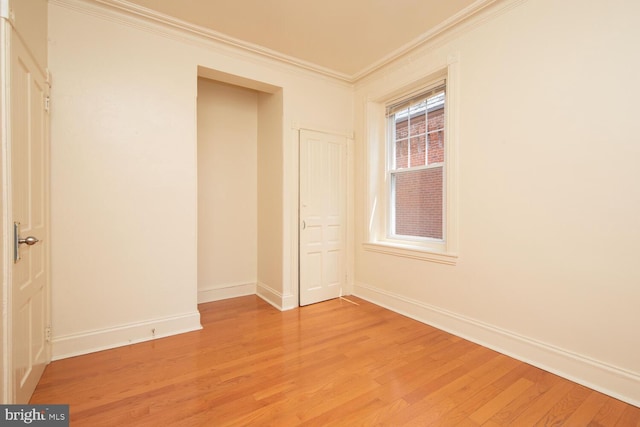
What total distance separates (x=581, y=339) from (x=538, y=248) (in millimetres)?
664

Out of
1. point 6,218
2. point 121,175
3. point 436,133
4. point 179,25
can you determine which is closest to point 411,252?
point 436,133

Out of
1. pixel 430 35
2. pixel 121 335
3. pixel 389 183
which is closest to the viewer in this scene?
pixel 121 335

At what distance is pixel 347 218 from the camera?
13.2 feet

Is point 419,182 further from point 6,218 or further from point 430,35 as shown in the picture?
point 6,218

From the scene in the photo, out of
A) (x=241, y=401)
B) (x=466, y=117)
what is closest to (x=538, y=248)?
(x=466, y=117)

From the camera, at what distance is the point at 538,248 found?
2.27m

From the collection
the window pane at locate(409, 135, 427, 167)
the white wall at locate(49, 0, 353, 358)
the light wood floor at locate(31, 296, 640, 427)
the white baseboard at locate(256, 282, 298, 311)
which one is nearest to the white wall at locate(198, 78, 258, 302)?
the white baseboard at locate(256, 282, 298, 311)

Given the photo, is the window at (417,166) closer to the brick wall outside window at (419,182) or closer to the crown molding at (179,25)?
the brick wall outside window at (419,182)

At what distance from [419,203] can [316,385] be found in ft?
7.39

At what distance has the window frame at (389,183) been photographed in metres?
2.84

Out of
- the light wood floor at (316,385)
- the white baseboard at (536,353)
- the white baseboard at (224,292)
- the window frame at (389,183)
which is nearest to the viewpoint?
the light wood floor at (316,385)

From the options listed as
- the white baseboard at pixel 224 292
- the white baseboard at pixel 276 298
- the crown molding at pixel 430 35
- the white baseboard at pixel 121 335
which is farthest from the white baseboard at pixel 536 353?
the crown molding at pixel 430 35

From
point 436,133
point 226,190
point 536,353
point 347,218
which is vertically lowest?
point 536,353

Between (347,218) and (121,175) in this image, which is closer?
(121,175)
